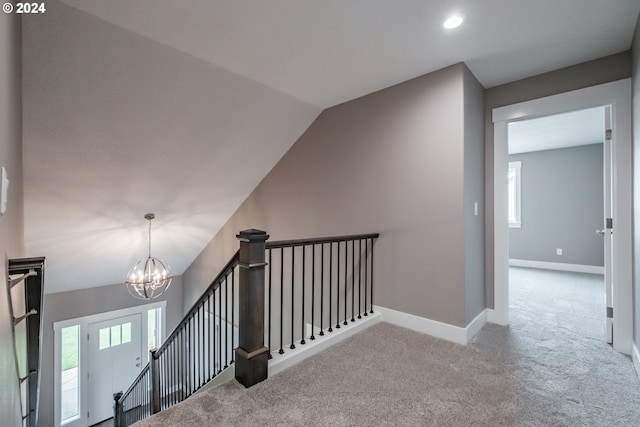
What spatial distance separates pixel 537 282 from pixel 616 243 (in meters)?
2.89

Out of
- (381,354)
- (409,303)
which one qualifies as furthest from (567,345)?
(381,354)

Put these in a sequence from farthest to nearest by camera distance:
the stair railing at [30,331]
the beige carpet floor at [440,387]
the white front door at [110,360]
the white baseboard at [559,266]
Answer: the white baseboard at [559,266] → the white front door at [110,360] → the beige carpet floor at [440,387] → the stair railing at [30,331]

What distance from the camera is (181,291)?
256 inches

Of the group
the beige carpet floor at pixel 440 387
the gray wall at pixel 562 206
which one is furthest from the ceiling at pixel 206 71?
the gray wall at pixel 562 206

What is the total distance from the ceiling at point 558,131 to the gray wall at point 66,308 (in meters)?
7.03

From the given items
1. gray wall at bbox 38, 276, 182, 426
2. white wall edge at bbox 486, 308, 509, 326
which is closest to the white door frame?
white wall edge at bbox 486, 308, 509, 326

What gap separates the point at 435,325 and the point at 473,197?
1.21m

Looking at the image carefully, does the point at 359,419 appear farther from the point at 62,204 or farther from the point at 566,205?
the point at 566,205

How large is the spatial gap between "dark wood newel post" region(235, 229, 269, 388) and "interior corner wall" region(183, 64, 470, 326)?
1.52 m

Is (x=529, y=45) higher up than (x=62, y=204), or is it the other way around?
(x=529, y=45)

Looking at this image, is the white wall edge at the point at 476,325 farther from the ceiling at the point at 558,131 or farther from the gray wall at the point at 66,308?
the gray wall at the point at 66,308

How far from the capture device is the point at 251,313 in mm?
1903

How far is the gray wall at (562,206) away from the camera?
216 inches

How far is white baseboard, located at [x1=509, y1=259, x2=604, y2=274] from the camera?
215 inches
